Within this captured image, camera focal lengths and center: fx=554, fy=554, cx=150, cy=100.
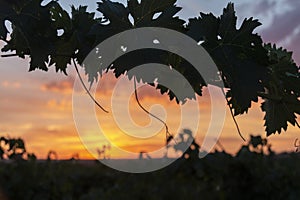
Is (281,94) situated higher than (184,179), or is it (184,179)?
(281,94)

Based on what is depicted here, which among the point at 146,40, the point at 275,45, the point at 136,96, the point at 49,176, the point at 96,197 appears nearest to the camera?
the point at 146,40

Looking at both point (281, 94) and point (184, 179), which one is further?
point (184, 179)

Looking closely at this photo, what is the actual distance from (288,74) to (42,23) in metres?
0.41

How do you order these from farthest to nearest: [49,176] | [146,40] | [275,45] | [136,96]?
[49,176] → [275,45] → [136,96] → [146,40]

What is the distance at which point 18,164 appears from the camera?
5.47 meters

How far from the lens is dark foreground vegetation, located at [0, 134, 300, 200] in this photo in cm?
512

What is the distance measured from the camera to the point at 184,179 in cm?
548

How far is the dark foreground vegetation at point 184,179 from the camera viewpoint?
5.12 m

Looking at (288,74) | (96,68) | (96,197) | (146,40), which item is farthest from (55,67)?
(96,197)

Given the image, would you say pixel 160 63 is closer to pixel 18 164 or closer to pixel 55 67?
pixel 55 67

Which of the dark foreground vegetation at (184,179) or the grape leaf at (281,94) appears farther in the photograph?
the dark foreground vegetation at (184,179)

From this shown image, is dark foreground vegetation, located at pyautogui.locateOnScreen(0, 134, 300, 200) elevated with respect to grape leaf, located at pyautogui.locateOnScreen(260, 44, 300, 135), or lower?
lower

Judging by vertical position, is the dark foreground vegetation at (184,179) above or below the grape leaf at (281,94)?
below

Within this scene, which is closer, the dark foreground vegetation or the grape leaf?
the grape leaf
